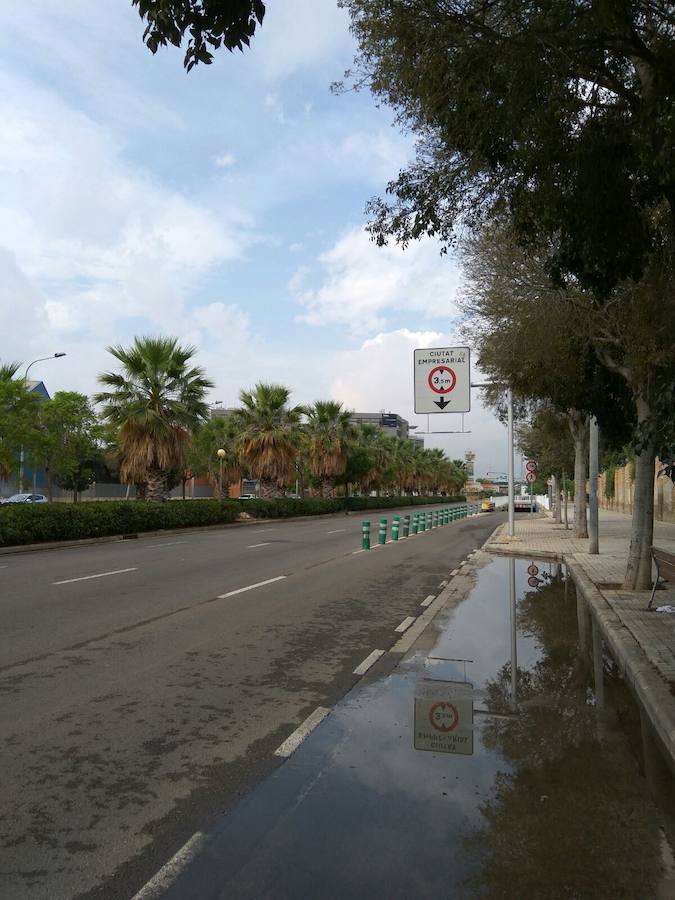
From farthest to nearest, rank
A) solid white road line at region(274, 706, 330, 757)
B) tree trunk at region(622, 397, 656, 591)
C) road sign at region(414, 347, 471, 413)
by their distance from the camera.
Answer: road sign at region(414, 347, 471, 413) → tree trunk at region(622, 397, 656, 591) → solid white road line at region(274, 706, 330, 757)

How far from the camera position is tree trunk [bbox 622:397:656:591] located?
12.4m

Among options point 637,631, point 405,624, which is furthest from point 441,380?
point 637,631

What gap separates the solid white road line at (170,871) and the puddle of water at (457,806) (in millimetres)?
55

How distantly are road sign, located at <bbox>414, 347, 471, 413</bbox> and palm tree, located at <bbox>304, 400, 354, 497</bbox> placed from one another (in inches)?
1324

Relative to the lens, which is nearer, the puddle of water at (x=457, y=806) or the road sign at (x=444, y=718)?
the puddle of water at (x=457, y=806)

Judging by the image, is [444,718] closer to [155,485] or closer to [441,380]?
[441,380]

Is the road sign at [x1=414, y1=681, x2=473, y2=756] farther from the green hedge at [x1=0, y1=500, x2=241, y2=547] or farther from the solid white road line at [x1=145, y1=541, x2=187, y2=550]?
the green hedge at [x1=0, y1=500, x2=241, y2=547]

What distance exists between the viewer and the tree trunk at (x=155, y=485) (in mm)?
32031

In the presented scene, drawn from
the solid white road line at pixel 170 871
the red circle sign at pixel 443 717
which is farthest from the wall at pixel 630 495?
the solid white road line at pixel 170 871

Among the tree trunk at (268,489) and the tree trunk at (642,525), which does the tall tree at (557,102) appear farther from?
the tree trunk at (268,489)

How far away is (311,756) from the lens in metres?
5.18

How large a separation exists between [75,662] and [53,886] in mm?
4480

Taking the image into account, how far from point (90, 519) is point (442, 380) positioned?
12.8 metres

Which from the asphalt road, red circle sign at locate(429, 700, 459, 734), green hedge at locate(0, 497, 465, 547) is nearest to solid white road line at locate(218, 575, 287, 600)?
the asphalt road
